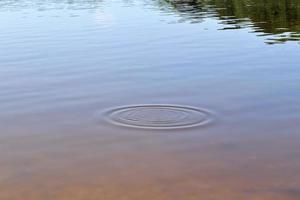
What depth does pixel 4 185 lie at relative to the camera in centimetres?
806

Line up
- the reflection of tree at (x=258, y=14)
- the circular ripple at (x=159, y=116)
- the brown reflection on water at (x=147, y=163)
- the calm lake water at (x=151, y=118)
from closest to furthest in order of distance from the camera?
the brown reflection on water at (x=147, y=163)
the calm lake water at (x=151, y=118)
the circular ripple at (x=159, y=116)
the reflection of tree at (x=258, y=14)

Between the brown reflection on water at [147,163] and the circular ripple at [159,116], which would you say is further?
the circular ripple at [159,116]

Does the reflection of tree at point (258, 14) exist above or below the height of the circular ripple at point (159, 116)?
Result: below

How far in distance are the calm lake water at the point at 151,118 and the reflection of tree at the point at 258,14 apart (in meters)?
2.64

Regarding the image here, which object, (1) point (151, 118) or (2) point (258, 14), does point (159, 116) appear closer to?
(1) point (151, 118)

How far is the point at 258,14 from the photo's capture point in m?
36.1

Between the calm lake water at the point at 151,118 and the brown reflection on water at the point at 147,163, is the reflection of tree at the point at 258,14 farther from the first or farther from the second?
the brown reflection on water at the point at 147,163

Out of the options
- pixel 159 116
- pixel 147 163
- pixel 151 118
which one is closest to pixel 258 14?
pixel 159 116

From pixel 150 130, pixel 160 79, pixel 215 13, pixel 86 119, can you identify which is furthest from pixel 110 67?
pixel 215 13

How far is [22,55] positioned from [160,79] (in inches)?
279

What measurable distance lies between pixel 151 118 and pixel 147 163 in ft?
8.45

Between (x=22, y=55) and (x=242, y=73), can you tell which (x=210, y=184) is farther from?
(x=22, y=55)

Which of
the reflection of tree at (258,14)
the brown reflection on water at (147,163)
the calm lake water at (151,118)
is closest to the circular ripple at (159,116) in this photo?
the calm lake water at (151,118)

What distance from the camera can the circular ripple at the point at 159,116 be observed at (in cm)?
1091
